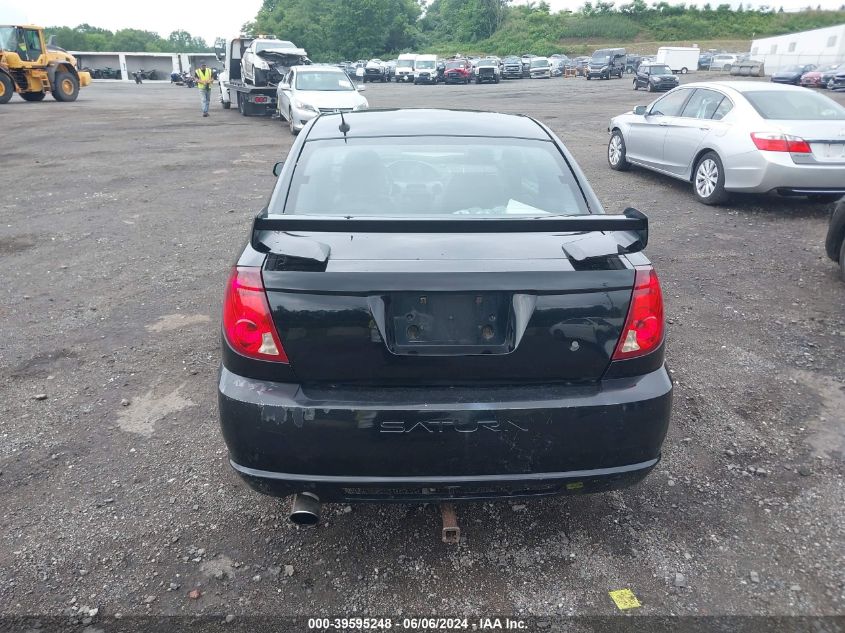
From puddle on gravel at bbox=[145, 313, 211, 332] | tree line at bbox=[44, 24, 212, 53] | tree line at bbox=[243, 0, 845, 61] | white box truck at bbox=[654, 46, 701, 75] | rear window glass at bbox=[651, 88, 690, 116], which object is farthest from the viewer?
tree line at bbox=[44, 24, 212, 53]

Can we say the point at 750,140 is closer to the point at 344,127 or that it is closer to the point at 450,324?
the point at 344,127

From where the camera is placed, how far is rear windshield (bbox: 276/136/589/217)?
10.5ft

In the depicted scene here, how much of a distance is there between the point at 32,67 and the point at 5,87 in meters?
1.44

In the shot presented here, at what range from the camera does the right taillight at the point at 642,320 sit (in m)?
2.44

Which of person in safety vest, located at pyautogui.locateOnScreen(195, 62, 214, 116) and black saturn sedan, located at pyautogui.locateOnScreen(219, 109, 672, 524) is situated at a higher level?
person in safety vest, located at pyautogui.locateOnScreen(195, 62, 214, 116)

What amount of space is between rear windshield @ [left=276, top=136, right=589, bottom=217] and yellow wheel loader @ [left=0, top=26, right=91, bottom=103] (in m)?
28.5

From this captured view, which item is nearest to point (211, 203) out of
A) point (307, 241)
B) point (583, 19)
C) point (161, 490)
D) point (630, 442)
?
point (161, 490)

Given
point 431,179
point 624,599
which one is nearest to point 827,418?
point 624,599

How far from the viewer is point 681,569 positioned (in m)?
2.72

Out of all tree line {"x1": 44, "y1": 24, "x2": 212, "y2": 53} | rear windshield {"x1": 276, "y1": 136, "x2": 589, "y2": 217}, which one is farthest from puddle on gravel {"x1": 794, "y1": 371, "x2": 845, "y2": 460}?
tree line {"x1": 44, "y1": 24, "x2": 212, "y2": 53}

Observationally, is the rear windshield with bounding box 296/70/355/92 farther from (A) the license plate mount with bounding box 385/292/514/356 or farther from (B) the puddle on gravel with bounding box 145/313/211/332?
(A) the license plate mount with bounding box 385/292/514/356

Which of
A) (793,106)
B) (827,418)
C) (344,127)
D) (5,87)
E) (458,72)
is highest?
(458,72)

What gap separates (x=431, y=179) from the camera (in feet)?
11.1

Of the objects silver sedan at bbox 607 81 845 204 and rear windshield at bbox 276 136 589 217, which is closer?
rear windshield at bbox 276 136 589 217
